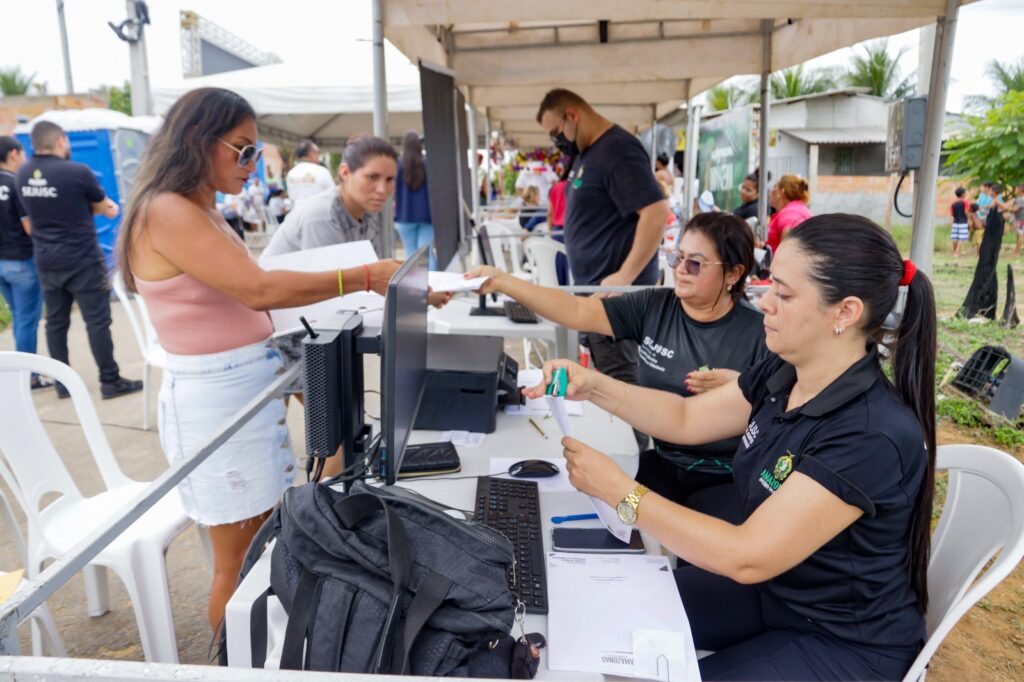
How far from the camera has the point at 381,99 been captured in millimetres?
2820

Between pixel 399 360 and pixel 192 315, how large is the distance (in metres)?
0.79

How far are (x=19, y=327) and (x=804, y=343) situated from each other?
217 inches

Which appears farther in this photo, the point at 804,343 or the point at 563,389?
the point at 563,389

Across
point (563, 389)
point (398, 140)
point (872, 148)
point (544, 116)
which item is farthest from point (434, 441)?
point (872, 148)

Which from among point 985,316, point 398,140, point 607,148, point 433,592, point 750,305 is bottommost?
point 985,316

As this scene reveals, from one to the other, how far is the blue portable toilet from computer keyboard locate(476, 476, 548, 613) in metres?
8.87

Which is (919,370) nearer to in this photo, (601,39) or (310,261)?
(310,261)

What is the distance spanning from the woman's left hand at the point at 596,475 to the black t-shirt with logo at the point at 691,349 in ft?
2.68

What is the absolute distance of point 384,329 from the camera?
1191 mm

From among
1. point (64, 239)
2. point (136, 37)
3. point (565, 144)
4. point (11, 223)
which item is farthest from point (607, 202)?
point (136, 37)

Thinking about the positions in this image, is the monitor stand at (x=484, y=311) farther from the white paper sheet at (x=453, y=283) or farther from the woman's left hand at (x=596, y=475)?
the woman's left hand at (x=596, y=475)

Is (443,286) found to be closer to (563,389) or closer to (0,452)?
(563,389)

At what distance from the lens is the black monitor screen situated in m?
1.18

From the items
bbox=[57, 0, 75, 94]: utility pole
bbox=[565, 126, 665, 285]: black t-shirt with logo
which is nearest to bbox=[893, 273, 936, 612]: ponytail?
bbox=[565, 126, 665, 285]: black t-shirt with logo
